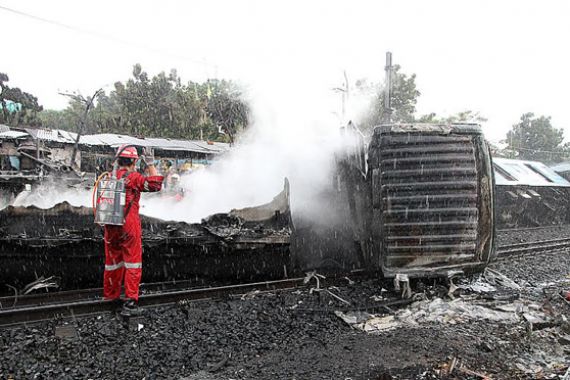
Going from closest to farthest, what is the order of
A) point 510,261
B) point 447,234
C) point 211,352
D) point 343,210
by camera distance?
1. point 211,352
2. point 447,234
3. point 343,210
4. point 510,261

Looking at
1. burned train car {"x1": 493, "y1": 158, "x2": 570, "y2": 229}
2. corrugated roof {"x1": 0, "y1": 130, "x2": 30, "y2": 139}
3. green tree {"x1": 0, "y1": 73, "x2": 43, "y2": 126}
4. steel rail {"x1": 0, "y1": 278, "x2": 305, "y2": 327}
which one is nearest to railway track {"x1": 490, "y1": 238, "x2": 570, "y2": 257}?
burned train car {"x1": 493, "y1": 158, "x2": 570, "y2": 229}

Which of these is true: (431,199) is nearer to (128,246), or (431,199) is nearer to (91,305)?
(128,246)

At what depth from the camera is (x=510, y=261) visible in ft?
28.1

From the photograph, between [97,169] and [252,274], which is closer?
[252,274]

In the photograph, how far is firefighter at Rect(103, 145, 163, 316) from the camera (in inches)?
167

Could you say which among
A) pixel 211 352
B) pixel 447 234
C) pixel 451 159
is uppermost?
pixel 451 159

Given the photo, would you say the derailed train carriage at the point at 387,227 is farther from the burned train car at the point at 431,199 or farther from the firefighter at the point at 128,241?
the firefighter at the point at 128,241

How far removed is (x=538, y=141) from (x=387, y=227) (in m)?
45.2

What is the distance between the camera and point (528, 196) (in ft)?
54.0

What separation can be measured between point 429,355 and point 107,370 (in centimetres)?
266

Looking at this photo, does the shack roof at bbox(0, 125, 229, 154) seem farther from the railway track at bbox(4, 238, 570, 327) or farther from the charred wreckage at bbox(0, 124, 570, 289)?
the railway track at bbox(4, 238, 570, 327)

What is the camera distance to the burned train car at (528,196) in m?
16.2

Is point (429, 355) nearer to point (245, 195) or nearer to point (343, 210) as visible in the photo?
point (343, 210)

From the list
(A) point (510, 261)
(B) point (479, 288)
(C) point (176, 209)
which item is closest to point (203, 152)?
(C) point (176, 209)
